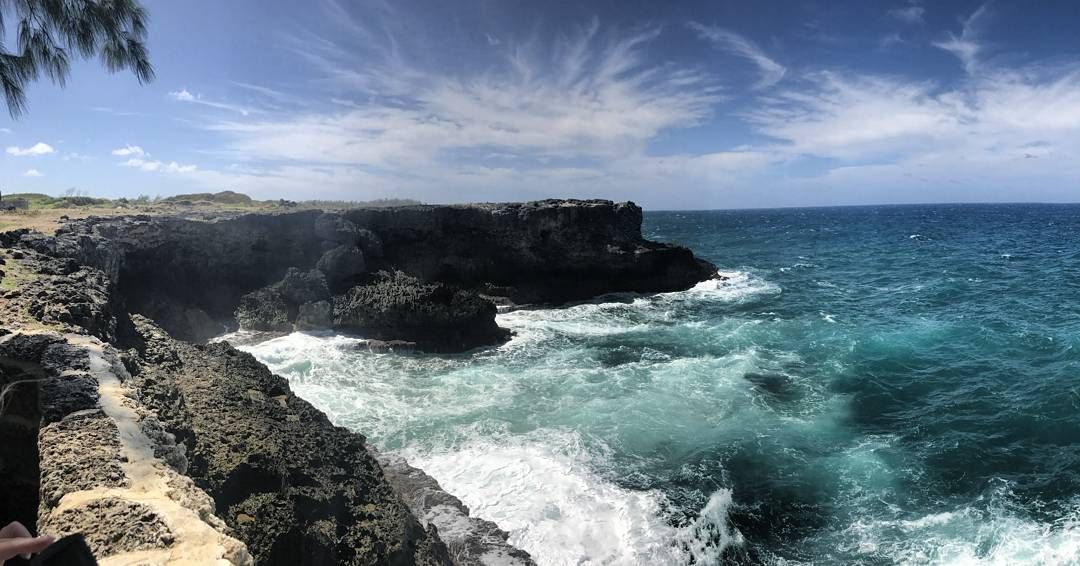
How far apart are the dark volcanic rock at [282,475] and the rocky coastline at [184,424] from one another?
0.03m

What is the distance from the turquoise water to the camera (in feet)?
38.4

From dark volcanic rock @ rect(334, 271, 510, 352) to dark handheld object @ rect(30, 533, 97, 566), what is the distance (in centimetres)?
2210

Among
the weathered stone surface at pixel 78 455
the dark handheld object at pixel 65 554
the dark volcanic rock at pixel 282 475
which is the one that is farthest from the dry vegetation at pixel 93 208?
the dark handheld object at pixel 65 554

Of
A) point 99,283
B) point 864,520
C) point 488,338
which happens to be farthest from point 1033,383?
point 99,283

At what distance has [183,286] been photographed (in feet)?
89.9

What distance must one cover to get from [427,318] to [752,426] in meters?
15.2

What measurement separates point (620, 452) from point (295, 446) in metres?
9.06

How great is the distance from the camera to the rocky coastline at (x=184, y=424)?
5.22 m

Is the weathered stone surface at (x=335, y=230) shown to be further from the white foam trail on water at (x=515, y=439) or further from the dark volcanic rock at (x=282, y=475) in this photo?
the dark volcanic rock at (x=282, y=475)

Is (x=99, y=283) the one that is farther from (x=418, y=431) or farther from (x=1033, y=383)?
(x=1033, y=383)

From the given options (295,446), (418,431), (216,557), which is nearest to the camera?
(216,557)

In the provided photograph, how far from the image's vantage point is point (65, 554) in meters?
3.14

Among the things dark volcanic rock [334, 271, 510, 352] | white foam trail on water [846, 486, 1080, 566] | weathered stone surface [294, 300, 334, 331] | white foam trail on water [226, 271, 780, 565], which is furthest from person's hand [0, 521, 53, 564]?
weathered stone surface [294, 300, 334, 331]

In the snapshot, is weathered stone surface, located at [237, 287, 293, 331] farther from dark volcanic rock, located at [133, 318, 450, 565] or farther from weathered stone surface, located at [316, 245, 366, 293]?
dark volcanic rock, located at [133, 318, 450, 565]
